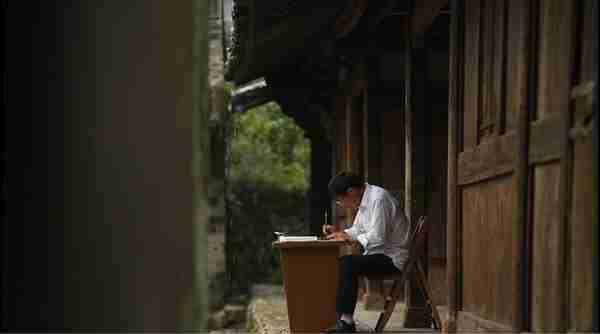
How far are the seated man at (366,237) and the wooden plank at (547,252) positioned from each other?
2385 mm

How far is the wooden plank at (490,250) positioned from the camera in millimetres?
4332

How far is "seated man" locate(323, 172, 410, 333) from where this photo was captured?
6.27m

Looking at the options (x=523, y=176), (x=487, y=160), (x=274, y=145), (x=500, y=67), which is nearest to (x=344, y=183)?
(x=487, y=160)

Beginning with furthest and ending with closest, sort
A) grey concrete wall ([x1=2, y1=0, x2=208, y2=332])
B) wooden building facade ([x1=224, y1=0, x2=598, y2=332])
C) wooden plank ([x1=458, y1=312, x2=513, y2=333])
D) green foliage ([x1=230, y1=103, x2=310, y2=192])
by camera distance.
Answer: green foliage ([x1=230, y1=103, x2=310, y2=192]) < wooden plank ([x1=458, y1=312, x2=513, y2=333]) < wooden building facade ([x1=224, y1=0, x2=598, y2=332]) < grey concrete wall ([x1=2, y1=0, x2=208, y2=332])

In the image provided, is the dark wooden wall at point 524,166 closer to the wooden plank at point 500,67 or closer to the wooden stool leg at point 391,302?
the wooden plank at point 500,67

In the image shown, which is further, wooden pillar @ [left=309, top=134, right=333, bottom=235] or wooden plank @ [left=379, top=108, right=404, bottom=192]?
wooden pillar @ [left=309, top=134, right=333, bottom=235]

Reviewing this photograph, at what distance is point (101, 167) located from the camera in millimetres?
2332

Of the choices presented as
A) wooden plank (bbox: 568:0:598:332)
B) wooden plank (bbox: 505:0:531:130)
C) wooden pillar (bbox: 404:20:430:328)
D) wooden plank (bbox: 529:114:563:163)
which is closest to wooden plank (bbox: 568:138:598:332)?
wooden plank (bbox: 568:0:598:332)

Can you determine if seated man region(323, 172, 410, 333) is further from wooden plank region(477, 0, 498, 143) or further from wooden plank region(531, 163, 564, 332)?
wooden plank region(531, 163, 564, 332)

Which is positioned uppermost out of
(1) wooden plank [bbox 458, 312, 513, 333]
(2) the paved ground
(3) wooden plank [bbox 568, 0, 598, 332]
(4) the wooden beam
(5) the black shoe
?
(4) the wooden beam

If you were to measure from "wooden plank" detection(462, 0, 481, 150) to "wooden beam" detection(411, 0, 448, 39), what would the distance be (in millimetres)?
941

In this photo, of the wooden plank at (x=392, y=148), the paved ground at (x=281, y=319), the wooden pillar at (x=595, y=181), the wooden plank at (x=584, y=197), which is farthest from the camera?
the wooden plank at (x=392, y=148)

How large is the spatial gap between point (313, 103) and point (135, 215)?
9.96m

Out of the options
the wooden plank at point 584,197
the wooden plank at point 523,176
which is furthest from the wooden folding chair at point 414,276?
the wooden plank at point 584,197
